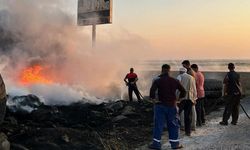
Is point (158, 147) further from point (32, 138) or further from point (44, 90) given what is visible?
point (44, 90)

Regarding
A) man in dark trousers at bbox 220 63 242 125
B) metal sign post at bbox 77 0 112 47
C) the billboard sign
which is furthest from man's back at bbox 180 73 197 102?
the billboard sign

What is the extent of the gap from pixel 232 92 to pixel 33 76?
42.7 ft

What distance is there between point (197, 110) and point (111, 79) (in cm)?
1439

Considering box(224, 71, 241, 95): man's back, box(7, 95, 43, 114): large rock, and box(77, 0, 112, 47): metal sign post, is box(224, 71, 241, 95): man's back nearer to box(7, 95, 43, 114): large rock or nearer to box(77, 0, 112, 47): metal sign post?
box(7, 95, 43, 114): large rock

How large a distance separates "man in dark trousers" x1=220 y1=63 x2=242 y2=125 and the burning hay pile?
8.07 ft

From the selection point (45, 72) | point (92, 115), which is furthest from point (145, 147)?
point (45, 72)

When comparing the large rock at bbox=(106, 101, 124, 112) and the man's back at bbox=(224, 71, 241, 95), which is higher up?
the man's back at bbox=(224, 71, 241, 95)

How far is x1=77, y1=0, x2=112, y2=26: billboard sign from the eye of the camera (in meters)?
29.8

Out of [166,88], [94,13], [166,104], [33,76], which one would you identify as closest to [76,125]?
[166,104]

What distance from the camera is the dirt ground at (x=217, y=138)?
10.0 meters

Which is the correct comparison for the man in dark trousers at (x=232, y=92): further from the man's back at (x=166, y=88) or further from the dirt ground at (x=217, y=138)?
the man's back at (x=166, y=88)

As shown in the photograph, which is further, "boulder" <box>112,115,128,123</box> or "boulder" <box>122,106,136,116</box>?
"boulder" <box>122,106,136,116</box>

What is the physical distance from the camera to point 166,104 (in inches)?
380

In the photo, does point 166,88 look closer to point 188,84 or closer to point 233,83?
point 188,84
